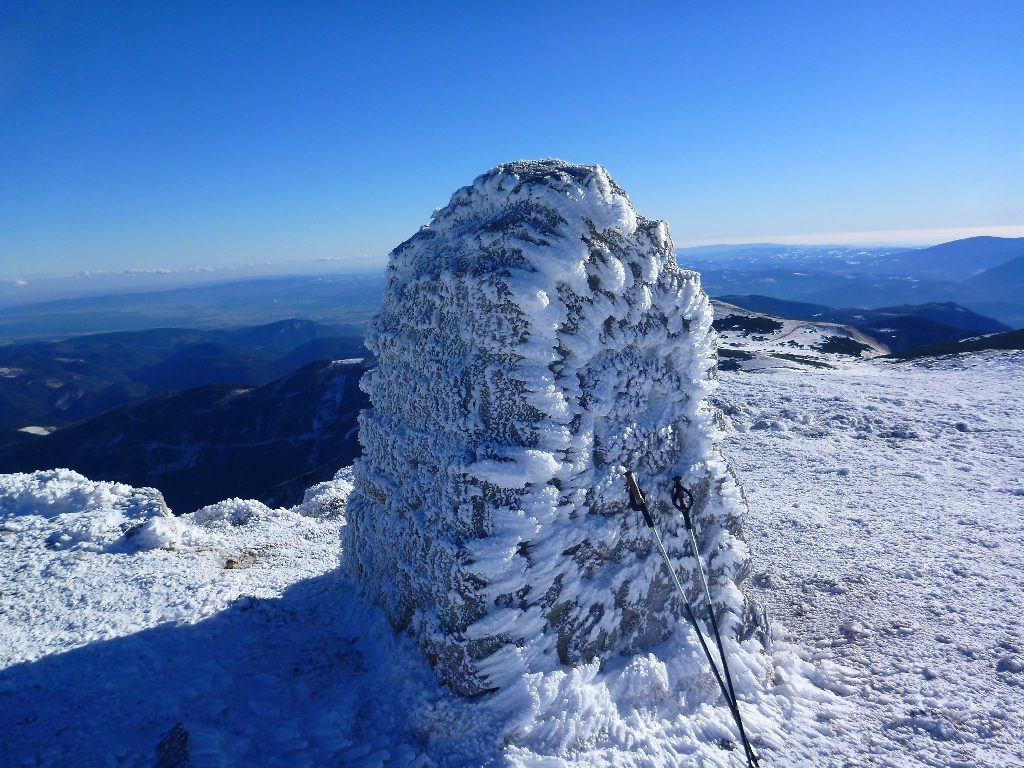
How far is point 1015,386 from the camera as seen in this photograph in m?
18.6

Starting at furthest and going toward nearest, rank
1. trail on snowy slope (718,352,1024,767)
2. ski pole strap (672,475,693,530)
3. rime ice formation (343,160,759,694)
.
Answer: ski pole strap (672,475,693,530)
trail on snowy slope (718,352,1024,767)
rime ice formation (343,160,759,694)

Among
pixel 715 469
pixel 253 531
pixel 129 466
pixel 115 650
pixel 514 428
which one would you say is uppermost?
pixel 514 428

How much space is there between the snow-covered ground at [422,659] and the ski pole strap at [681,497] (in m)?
1.23

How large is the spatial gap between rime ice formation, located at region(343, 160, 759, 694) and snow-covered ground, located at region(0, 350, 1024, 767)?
0.44 m

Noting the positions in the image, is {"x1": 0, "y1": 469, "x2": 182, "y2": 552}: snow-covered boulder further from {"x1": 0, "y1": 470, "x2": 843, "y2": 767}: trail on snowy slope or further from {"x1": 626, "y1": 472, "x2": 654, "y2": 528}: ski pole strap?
{"x1": 626, "y1": 472, "x2": 654, "y2": 528}: ski pole strap

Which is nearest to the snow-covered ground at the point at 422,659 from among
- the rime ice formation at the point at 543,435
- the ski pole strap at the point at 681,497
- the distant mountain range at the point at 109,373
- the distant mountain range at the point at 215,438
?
the rime ice formation at the point at 543,435

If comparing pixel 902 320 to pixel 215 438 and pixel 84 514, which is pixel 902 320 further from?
pixel 84 514

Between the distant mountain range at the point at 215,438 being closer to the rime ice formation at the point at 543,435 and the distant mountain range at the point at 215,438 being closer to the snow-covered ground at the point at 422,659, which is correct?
the snow-covered ground at the point at 422,659

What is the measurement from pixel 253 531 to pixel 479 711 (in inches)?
298

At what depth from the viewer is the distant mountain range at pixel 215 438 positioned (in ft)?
181

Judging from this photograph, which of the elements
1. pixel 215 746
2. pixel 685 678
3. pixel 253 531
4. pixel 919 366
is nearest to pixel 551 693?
pixel 685 678

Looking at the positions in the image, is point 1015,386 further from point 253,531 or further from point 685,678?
point 253,531

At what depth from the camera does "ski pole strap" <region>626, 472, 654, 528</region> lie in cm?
475

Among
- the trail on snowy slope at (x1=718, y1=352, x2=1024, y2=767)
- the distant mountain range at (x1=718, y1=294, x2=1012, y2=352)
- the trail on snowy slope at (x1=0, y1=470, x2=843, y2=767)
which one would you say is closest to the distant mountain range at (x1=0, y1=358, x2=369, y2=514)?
the trail on snowy slope at (x1=718, y1=352, x2=1024, y2=767)
